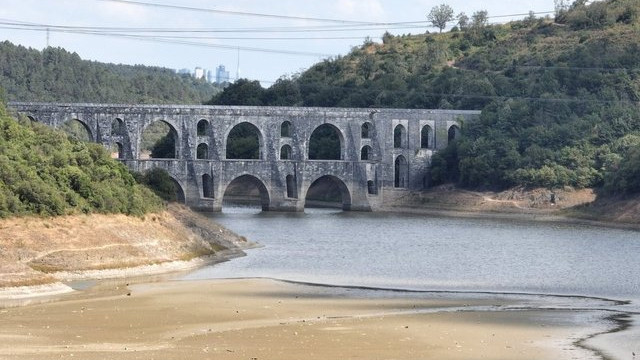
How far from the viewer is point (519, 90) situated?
149625 millimetres

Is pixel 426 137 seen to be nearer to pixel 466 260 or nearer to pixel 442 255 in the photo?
pixel 442 255

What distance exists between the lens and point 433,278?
7300 cm

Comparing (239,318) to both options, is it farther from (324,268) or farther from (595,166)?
(595,166)

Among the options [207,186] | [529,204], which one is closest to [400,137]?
[529,204]

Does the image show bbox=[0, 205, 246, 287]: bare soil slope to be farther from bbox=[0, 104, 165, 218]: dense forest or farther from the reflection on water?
the reflection on water

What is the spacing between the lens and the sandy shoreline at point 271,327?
47000 mm

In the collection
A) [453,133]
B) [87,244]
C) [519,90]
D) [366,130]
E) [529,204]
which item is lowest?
[87,244]

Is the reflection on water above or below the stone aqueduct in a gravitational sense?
below

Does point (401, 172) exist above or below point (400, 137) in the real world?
below

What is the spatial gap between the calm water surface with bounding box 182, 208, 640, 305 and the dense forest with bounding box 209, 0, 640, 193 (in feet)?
45.8

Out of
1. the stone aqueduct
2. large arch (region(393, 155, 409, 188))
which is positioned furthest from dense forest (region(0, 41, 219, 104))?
large arch (region(393, 155, 409, 188))

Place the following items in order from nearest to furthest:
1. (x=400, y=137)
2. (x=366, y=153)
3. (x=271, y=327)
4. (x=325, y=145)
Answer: (x=271, y=327), (x=366, y=153), (x=400, y=137), (x=325, y=145)

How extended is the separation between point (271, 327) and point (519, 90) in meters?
100

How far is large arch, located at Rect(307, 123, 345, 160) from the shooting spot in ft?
497
